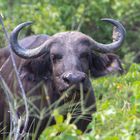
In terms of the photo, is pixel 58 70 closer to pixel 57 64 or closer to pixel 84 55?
pixel 57 64

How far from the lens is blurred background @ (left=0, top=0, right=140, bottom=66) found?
50.5 feet

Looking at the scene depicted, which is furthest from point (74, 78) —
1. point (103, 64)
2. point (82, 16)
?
point (82, 16)

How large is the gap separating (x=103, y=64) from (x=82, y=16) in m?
7.67

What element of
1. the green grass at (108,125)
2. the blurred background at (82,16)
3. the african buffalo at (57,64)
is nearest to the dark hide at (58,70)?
the african buffalo at (57,64)

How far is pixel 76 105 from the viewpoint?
7559 millimetres

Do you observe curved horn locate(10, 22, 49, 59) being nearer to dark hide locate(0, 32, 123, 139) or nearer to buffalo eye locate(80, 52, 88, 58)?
dark hide locate(0, 32, 123, 139)

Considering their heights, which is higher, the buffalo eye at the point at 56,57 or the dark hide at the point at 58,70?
the buffalo eye at the point at 56,57

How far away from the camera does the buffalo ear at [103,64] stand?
8797 millimetres

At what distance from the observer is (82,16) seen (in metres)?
16.5

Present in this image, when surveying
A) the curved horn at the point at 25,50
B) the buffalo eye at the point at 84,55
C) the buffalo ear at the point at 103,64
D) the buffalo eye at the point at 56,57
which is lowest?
the buffalo ear at the point at 103,64

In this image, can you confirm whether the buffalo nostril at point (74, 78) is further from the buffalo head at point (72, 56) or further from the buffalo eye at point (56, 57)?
the buffalo eye at point (56, 57)

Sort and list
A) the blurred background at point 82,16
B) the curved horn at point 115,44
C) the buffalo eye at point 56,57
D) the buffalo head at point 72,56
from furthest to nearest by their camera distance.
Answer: the blurred background at point 82,16, the curved horn at point 115,44, the buffalo eye at point 56,57, the buffalo head at point 72,56

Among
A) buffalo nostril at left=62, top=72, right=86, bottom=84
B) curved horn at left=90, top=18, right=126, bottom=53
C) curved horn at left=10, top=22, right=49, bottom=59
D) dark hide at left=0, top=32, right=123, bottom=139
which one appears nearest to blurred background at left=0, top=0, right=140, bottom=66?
curved horn at left=90, top=18, right=126, bottom=53

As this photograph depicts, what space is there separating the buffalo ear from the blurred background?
5853mm
